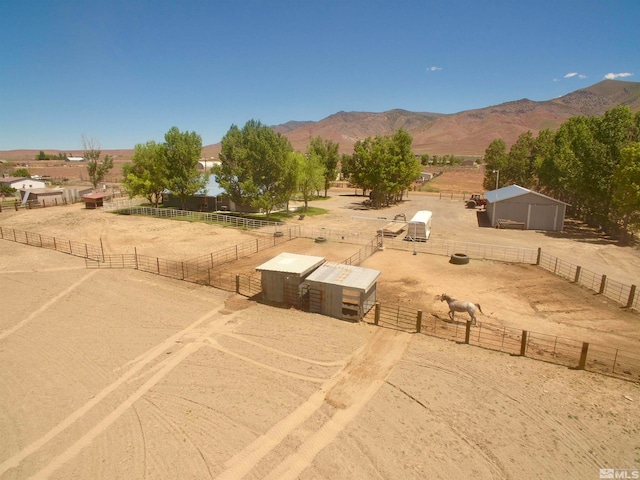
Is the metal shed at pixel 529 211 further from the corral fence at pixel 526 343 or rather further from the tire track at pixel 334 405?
the tire track at pixel 334 405

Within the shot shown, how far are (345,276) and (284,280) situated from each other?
3.26 metres

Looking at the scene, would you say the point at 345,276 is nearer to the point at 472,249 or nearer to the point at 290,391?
the point at 290,391

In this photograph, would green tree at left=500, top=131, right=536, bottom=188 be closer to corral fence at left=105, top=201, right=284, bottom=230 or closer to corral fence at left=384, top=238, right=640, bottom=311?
corral fence at left=384, top=238, right=640, bottom=311

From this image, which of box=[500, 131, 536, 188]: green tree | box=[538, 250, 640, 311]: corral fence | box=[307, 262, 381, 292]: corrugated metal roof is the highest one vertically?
box=[500, 131, 536, 188]: green tree

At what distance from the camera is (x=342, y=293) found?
56.1 ft

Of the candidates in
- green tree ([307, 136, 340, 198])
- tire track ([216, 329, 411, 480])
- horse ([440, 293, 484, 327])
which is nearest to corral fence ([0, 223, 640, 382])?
horse ([440, 293, 484, 327])

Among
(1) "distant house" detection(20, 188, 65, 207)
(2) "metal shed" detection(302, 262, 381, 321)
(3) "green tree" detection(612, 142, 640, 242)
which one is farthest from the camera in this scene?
(1) "distant house" detection(20, 188, 65, 207)

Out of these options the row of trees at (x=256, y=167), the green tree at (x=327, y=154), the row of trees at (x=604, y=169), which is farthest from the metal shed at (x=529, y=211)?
the green tree at (x=327, y=154)

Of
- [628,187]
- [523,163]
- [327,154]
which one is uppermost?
[327,154]

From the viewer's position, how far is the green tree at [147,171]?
47831 mm

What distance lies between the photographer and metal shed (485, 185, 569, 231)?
37.1 meters

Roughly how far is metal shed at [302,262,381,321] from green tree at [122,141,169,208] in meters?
35.1

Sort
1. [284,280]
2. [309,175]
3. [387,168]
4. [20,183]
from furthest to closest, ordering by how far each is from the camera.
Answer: [20,183], [387,168], [309,175], [284,280]

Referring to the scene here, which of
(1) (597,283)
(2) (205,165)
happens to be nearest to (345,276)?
(1) (597,283)
